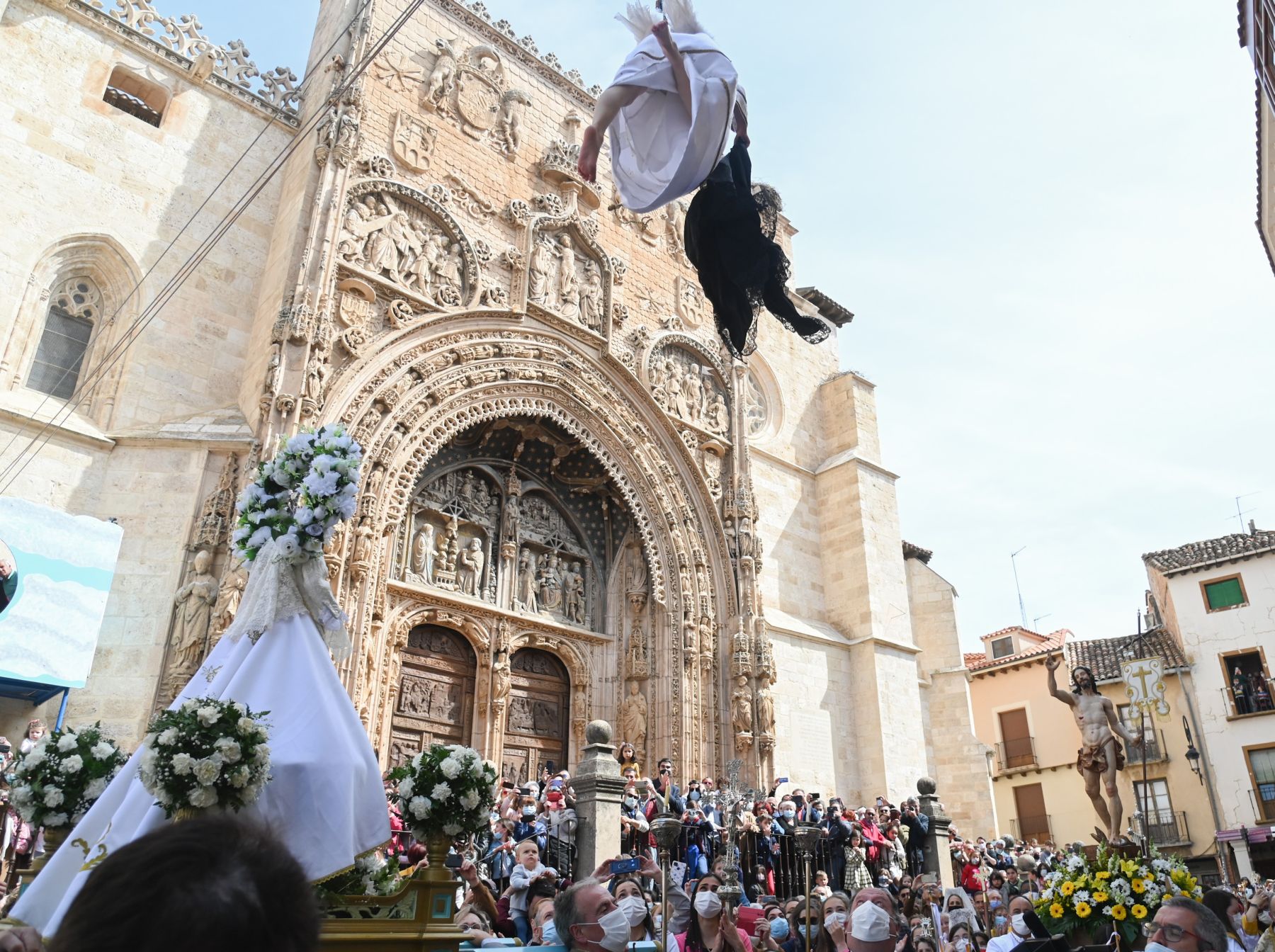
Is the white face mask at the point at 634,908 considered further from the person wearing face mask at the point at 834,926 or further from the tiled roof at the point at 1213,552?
the tiled roof at the point at 1213,552

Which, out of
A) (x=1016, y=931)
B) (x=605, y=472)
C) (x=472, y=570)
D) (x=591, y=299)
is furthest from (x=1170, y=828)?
(x=1016, y=931)

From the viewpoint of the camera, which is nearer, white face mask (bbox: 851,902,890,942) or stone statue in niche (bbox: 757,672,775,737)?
white face mask (bbox: 851,902,890,942)

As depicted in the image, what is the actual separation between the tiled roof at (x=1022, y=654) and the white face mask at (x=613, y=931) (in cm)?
2519

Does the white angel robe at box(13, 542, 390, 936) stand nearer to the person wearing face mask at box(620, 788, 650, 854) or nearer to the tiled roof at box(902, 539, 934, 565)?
the person wearing face mask at box(620, 788, 650, 854)

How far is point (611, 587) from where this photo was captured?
15516mm

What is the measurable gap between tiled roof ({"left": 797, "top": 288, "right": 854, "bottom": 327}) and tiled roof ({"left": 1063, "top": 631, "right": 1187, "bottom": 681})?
1092 cm

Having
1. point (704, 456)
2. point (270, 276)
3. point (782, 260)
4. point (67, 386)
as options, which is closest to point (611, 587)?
point (704, 456)

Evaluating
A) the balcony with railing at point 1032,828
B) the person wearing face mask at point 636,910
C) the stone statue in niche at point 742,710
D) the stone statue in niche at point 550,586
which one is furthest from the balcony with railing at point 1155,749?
the person wearing face mask at point 636,910

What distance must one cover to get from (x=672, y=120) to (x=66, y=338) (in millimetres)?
10020

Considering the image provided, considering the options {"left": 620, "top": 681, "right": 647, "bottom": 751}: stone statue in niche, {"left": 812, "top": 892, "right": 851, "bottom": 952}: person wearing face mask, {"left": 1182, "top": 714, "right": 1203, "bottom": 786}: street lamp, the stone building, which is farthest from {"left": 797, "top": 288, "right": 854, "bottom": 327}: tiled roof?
{"left": 812, "top": 892, "right": 851, "bottom": 952}: person wearing face mask

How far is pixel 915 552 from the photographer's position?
22.2 metres

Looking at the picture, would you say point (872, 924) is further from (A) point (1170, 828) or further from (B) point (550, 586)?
(A) point (1170, 828)

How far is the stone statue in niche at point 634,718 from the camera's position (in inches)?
555

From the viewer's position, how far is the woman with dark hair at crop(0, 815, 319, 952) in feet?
→ 3.00
